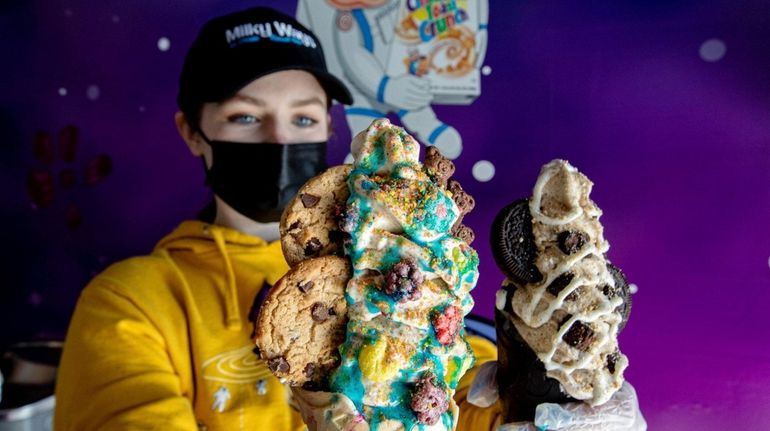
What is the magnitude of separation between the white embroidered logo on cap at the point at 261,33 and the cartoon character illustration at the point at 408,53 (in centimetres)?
60

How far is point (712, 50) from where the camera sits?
2.00 meters

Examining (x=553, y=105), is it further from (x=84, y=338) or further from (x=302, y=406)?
(x=84, y=338)

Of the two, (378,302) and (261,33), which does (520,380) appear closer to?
(378,302)

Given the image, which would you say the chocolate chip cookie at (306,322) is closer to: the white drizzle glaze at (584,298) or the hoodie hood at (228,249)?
the white drizzle glaze at (584,298)

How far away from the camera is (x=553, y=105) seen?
2189 mm

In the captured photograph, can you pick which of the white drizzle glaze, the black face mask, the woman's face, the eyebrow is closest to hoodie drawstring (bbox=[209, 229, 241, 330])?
the black face mask

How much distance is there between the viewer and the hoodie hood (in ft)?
5.58

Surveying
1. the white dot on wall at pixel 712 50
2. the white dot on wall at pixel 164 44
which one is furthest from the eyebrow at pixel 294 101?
the white dot on wall at pixel 712 50

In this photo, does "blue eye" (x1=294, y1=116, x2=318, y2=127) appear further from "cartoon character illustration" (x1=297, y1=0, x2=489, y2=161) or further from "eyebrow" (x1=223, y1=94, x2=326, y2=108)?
"cartoon character illustration" (x1=297, y1=0, x2=489, y2=161)

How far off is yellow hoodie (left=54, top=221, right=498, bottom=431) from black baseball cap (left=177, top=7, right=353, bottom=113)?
0.44 metres

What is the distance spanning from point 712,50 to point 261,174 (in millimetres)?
1659

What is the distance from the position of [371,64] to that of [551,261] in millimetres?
1401

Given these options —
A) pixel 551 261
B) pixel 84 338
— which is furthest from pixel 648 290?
pixel 84 338

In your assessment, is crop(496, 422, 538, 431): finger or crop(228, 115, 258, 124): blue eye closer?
crop(496, 422, 538, 431): finger
